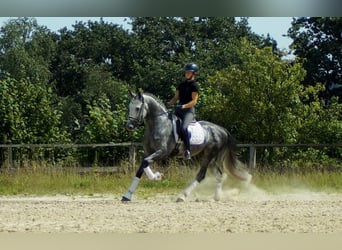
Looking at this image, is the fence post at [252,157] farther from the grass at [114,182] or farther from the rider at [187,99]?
the rider at [187,99]

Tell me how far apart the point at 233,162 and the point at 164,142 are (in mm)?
1607

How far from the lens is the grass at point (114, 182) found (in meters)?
12.7

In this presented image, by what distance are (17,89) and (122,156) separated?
15.3 feet

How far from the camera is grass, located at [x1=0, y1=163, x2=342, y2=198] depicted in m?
12.7

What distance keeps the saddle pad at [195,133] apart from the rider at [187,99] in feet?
0.28

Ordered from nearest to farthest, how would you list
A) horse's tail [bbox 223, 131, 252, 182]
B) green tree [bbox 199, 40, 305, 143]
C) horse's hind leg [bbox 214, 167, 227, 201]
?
1. horse's hind leg [bbox 214, 167, 227, 201]
2. horse's tail [bbox 223, 131, 252, 182]
3. green tree [bbox 199, 40, 305, 143]

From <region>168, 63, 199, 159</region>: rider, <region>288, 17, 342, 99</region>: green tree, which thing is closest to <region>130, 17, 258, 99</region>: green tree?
<region>288, 17, 342, 99</region>: green tree

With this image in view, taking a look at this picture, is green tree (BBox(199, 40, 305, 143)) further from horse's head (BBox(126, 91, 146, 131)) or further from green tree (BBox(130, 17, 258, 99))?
green tree (BBox(130, 17, 258, 99))

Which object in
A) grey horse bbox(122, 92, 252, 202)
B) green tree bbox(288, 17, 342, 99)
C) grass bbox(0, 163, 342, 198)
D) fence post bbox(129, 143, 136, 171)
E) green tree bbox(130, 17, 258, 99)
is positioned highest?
green tree bbox(130, 17, 258, 99)

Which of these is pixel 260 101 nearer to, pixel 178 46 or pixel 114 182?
pixel 114 182

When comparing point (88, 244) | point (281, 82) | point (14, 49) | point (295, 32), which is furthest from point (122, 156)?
point (14, 49)

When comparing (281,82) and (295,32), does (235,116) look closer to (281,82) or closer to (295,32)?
(281,82)

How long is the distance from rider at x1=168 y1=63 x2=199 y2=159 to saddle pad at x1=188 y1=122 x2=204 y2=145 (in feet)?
0.28

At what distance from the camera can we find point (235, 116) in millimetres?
18016
